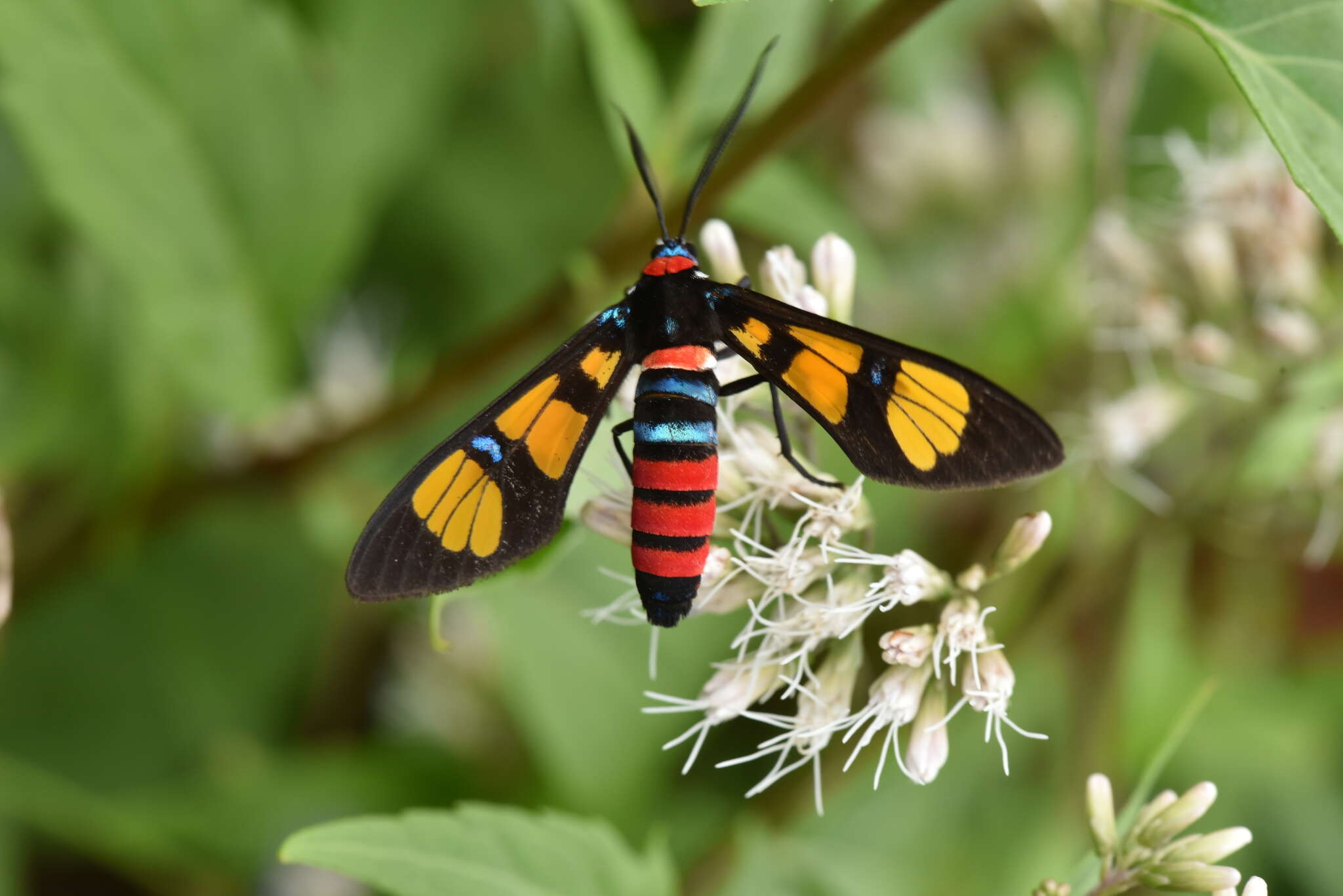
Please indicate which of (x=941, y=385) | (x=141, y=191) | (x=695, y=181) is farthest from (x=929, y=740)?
(x=141, y=191)

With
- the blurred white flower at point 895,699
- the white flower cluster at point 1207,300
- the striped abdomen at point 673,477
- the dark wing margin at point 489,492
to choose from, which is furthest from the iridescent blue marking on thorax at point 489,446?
the white flower cluster at point 1207,300

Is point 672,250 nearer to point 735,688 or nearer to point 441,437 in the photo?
point 735,688

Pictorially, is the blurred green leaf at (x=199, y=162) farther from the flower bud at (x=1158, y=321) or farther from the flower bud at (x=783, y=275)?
the flower bud at (x=1158, y=321)

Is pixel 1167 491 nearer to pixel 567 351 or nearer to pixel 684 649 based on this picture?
pixel 684 649

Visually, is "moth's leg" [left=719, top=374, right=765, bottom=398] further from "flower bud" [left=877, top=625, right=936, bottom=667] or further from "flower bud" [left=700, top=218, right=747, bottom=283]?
"flower bud" [left=877, top=625, right=936, bottom=667]

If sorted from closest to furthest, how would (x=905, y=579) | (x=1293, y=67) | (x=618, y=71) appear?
(x=1293, y=67)
(x=905, y=579)
(x=618, y=71)

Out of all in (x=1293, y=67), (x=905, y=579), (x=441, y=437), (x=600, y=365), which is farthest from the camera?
(x=441, y=437)
